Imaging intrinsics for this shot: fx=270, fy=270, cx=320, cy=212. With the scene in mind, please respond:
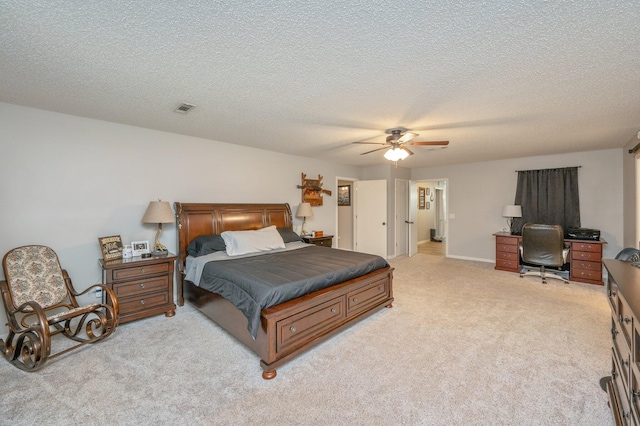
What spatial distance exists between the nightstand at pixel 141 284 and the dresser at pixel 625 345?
3.82 meters

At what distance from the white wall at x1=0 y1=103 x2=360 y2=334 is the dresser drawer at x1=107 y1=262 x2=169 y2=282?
1.74 feet

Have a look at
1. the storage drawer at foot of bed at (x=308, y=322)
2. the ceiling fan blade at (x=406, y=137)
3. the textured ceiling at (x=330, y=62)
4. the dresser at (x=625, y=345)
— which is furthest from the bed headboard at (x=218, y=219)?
the dresser at (x=625, y=345)

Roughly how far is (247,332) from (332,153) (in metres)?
3.52

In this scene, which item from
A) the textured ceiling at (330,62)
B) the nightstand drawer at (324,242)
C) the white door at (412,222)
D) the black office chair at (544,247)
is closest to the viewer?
the textured ceiling at (330,62)

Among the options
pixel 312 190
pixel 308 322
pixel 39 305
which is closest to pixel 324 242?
pixel 312 190

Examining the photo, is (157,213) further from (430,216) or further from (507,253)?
(430,216)

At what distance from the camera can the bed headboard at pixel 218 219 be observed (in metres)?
3.67

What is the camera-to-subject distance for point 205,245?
354 cm

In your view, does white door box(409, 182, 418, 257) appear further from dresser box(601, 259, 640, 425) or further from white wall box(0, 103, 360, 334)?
dresser box(601, 259, 640, 425)

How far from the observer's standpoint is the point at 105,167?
3.22 meters

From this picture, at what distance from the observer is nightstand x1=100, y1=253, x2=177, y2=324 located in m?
2.92

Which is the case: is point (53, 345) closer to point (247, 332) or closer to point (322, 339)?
point (247, 332)

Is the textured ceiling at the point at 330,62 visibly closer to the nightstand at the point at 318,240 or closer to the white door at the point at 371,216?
the nightstand at the point at 318,240

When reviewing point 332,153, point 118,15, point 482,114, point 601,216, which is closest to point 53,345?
point 118,15
